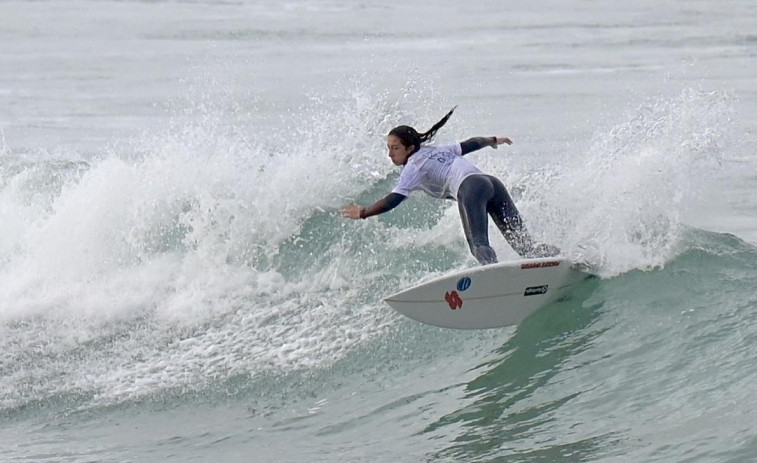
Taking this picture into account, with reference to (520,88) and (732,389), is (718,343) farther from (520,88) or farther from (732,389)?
(520,88)

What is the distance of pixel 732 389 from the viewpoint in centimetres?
784

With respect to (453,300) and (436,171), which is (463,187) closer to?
(436,171)

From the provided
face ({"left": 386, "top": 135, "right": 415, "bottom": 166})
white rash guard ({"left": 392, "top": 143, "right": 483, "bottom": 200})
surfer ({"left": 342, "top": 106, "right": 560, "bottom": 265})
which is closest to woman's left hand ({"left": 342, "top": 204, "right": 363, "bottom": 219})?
surfer ({"left": 342, "top": 106, "right": 560, "bottom": 265})

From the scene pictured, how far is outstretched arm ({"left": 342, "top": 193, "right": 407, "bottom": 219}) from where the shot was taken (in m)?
8.89

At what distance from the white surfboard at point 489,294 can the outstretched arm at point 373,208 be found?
0.63 meters

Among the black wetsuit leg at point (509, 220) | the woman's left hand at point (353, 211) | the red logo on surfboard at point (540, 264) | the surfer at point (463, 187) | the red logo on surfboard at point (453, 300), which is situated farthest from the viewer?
the black wetsuit leg at point (509, 220)

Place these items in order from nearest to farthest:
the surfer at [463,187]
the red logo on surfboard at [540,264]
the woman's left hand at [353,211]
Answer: the woman's left hand at [353,211] → the red logo on surfboard at [540,264] → the surfer at [463,187]

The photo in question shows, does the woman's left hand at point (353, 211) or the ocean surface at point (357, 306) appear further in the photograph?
the woman's left hand at point (353, 211)

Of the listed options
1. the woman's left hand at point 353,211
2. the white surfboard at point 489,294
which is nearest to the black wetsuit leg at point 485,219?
the white surfboard at point 489,294

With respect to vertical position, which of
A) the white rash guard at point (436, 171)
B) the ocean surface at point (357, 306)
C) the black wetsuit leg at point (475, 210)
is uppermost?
the white rash guard at point (436, 171)

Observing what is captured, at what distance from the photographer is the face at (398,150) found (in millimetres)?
9391

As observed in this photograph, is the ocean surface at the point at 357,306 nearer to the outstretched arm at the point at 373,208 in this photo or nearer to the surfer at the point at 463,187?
the surfer at the point at 463,187

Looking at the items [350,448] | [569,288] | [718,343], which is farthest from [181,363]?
[718,343]

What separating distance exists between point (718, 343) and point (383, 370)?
98.9 inches
